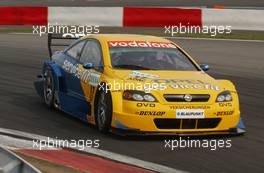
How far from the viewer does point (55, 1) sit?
39.1m

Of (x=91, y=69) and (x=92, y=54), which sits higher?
(x=92, y=54)

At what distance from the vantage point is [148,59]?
10.2 meters

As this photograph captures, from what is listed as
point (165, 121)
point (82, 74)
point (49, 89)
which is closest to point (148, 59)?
point (82, 74)

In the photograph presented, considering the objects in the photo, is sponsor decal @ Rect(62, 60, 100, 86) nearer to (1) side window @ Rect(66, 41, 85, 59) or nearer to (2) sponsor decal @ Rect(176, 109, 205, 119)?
(1) side window @ Rect(66, 41, 85, 59)

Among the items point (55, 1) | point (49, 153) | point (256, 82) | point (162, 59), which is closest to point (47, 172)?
point (49, 153)

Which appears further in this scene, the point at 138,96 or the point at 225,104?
the point at 225,104

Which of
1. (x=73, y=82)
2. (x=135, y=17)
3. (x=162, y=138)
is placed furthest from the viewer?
(x=135, y=17)

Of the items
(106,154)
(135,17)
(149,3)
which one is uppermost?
(149,3)

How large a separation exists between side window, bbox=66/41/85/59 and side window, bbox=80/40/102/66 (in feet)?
0.48

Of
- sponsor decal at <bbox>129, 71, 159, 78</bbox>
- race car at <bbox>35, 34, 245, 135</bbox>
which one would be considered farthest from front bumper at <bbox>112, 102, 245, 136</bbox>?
sponsor decal at <bbox>129, 71, 159, 78</bbox>

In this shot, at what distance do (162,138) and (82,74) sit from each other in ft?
5.56

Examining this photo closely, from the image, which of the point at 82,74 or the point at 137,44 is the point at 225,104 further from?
the point at 82,74

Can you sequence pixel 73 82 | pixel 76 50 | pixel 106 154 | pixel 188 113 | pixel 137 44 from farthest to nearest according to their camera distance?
pixel 76 50, pixel 73 82, pixel 137 44, pixel 188 113, pixel 106 154

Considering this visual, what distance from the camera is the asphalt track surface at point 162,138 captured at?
8.05m
